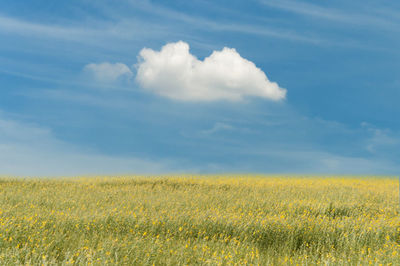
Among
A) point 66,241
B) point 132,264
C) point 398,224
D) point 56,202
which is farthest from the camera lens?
point 56,202

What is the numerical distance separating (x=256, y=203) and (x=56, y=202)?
8.02m

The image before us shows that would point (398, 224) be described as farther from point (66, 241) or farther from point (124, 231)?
point (66, 241)

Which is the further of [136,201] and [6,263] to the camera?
[136,201]

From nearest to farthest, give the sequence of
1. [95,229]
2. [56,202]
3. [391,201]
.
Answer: [95,229] → [56,202] → [391,201]

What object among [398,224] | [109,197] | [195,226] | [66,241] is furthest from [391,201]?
[66,241]

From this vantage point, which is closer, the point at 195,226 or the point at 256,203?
the point at 195,226

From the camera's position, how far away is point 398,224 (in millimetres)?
11914

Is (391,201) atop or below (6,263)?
atop

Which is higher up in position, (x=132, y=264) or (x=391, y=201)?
(x=391, y=201)

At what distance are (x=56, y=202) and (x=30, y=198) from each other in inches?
69.8

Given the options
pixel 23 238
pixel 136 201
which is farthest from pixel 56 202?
pixel 23 238

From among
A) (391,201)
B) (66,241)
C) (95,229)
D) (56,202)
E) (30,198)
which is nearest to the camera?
(66,241)

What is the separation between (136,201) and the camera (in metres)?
14.0

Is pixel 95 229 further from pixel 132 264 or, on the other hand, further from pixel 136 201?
pixel 136 201
